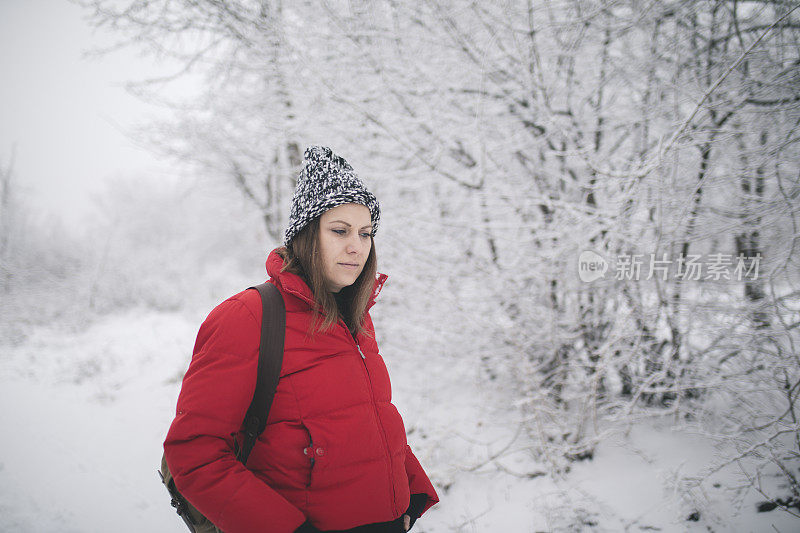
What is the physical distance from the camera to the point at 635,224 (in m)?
2.27

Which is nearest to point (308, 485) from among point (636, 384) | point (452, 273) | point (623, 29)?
point (452, 273)

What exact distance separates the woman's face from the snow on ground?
6.25 ft

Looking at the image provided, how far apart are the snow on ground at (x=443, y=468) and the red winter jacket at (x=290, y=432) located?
1.59 m

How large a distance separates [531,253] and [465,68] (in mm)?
1572

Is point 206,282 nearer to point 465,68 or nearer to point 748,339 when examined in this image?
point 465,68

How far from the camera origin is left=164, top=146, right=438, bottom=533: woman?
0.95 meters

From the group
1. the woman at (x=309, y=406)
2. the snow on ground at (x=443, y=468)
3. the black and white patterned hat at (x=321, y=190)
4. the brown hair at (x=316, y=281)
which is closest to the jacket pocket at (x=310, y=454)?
the woman at (x=309, y=406)

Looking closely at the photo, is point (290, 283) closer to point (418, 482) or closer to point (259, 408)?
point (259, 408)

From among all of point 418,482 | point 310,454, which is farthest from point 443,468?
point 310,454

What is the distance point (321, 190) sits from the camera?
→ 1251 mm

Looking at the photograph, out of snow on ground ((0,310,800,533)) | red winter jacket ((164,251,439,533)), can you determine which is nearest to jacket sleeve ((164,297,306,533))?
red winter jacket ((164,251,439,533))

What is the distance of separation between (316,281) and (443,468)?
7.68ft

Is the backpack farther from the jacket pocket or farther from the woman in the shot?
the jacket pocket

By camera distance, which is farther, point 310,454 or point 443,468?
point 443,468
